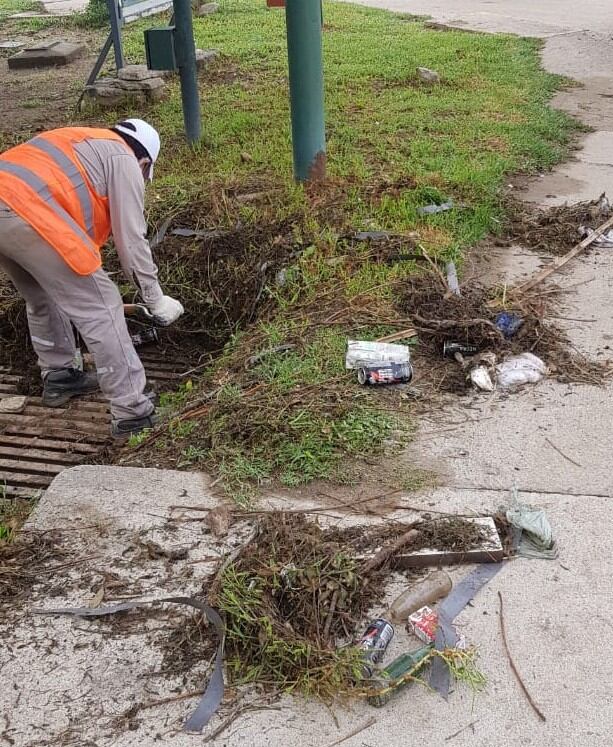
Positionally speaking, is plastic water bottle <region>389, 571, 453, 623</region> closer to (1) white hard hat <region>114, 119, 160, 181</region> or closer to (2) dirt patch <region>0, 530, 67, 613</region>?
(2) dirt patch <region>0, 530, 67, 613</region>

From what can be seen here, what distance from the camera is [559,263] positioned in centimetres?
482

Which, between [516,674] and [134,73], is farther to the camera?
[134,73]

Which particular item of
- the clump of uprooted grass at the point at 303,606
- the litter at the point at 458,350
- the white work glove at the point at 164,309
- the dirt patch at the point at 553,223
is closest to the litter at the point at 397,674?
the clump of uprooted grass at the point at 303,606

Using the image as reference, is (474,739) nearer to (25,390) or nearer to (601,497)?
(601,497)

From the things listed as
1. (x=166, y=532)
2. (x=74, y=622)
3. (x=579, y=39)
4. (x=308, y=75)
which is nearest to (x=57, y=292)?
(x=166, y=532)

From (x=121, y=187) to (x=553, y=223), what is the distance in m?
2.96

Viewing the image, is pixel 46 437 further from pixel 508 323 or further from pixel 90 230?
pixel 508 323

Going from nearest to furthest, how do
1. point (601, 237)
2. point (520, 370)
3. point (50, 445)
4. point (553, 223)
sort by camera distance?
point (520, 370) → point (50, 445) → point (601, 237) → point (553, 223)

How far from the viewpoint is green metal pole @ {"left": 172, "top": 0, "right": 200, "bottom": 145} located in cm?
661

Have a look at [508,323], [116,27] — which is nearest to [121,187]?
[508,323]

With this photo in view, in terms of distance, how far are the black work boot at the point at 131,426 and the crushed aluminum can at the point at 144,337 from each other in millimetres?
1102

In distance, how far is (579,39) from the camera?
11531mm

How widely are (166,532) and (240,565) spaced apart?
1.19 ft

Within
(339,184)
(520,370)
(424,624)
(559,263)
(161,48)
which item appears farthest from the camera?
(161,48)
